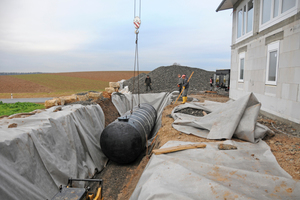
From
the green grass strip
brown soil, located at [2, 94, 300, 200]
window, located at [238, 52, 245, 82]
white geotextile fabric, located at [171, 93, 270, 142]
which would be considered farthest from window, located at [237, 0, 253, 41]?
the green grass strip

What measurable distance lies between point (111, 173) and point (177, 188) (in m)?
5.09

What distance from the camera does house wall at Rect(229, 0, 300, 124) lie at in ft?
19.2

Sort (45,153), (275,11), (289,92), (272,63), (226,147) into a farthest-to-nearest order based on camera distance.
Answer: (272,63) < (275,11) < (289,92) < (45,153) < (226,147)

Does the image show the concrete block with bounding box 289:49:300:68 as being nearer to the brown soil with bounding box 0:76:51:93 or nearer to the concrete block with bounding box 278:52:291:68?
the concrete block with bounding box 278:52:291:68

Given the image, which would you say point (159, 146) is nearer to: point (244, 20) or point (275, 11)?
point (275, 11)

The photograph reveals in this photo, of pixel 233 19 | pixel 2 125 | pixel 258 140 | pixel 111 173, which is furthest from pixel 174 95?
pixel 2 125

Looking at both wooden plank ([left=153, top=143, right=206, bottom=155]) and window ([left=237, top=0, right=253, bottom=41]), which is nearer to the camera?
wooden plank ([left=153, top=143, right=206, bottom=155])

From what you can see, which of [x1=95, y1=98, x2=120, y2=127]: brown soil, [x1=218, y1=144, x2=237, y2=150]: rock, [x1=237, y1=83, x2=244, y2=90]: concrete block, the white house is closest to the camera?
[x1=218, y1=144, x2=237, y2=150]: rock

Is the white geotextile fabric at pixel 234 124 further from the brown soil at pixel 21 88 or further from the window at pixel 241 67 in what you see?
the brown soil at pixel 21 88

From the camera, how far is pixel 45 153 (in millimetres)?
5168

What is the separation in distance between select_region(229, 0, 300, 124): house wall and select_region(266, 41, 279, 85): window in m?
0.17

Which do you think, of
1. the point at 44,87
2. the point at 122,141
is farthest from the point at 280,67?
the point at 44,87

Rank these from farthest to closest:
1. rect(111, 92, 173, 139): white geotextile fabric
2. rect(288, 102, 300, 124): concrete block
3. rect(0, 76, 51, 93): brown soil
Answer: rect(0, 76, 51, 93): brown soil → rect(111, 92, 173, 139): white geotextile fabric → rect(288, 102, 300, 124): concrete block

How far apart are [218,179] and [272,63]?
6456 millimetres
